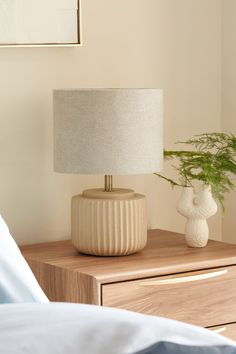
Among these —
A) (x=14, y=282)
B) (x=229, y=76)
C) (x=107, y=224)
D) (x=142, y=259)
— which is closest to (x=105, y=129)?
(x=107, y=224)

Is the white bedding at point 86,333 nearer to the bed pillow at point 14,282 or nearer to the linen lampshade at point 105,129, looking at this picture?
the bed pillow at point 14,282

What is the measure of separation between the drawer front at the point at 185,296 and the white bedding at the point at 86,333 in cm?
97

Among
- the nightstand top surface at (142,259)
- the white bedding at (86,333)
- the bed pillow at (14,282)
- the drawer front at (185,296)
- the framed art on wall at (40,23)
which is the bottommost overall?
the drawer front at (185,296)

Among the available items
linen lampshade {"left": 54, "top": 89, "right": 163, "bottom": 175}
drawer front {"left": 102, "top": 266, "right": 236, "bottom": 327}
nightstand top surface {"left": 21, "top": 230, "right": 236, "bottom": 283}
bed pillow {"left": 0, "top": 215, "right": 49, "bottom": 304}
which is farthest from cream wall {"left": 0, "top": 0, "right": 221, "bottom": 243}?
bed pillow {"left": 0, "top": 215, "right": 49, "bottom": 304}

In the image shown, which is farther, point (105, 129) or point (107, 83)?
point (107, 83)

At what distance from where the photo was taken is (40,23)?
3072 mm

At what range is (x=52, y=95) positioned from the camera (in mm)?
3160

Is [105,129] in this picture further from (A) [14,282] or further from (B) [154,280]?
(A) [14,282]

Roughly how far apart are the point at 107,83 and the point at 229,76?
0.50 meters

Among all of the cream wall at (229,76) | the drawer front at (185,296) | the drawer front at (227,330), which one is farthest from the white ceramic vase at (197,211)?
the cream wall at (229,76)

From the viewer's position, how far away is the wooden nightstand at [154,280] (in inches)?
107

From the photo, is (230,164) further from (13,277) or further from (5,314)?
(5,314)

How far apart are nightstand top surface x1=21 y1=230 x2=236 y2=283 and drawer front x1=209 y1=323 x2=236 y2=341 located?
18 centimetres

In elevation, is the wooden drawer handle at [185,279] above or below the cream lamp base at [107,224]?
below
